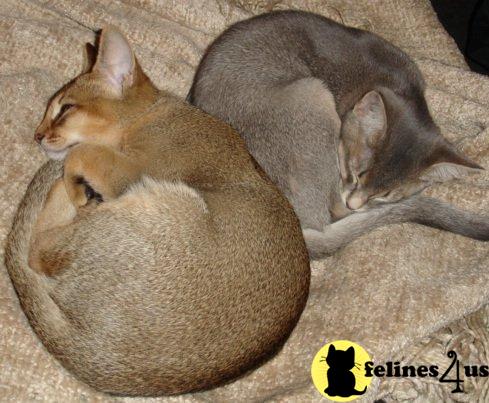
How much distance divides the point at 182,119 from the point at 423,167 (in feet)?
4.16

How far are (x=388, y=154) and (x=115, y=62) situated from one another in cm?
145

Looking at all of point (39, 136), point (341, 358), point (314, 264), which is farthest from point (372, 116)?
point (39, 136)

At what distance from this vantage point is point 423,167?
3.33 m

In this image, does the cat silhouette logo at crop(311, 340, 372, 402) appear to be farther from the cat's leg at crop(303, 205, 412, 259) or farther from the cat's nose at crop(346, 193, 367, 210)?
the cat's nose at crop(346, 193, 367, 210)

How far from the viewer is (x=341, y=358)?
312 centimetres

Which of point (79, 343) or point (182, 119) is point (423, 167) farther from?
point (79, 343)

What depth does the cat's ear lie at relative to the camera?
125 inches

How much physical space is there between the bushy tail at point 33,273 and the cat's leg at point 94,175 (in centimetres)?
10

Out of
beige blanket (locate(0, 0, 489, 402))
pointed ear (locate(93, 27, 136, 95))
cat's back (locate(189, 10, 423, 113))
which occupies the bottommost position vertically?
beige blanket (locate(0, 0, 489, 402))

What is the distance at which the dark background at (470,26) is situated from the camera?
17.1ft

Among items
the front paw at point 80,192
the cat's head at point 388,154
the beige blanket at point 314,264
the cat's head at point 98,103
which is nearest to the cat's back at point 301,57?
the cat's head at point 388,154

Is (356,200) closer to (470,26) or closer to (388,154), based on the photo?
(388,154)

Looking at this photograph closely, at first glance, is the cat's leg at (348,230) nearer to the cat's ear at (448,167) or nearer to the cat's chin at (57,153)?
the cat's ear at (448,167)

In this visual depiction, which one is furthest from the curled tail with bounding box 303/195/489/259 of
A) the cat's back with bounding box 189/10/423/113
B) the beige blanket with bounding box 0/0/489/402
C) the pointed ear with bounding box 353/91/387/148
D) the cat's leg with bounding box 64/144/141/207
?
the cat's leg with bounding box 64/144/141/207
